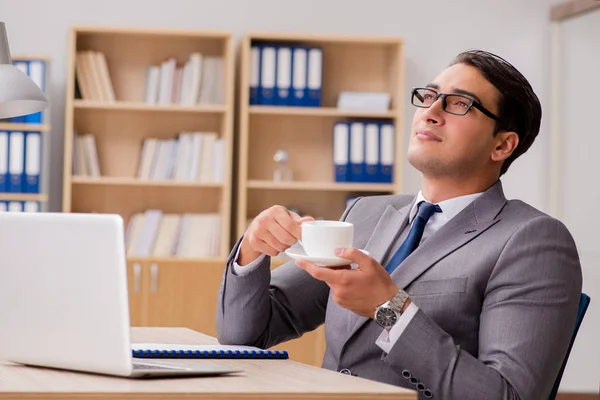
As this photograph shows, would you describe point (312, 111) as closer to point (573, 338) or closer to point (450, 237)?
point (450, 237)

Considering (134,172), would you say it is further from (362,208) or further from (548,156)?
(362,208)

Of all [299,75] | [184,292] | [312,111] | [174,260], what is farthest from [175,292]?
[299,75]

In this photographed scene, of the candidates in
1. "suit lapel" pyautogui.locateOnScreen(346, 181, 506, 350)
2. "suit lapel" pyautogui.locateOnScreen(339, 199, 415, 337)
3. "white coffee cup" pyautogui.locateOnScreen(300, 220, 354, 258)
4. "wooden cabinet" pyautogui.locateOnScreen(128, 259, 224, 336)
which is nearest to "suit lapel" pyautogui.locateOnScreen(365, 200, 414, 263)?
"suit lapel" pyautogui.locateOnScreen(339, 199, 415, 337)

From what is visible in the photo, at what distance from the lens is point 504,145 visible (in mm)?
2004

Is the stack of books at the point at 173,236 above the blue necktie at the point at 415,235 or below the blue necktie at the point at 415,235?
below

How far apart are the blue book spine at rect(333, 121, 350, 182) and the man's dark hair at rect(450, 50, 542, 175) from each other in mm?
2773

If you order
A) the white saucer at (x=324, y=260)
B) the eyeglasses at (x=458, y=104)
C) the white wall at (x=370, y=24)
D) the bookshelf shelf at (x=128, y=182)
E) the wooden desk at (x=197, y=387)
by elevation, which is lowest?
the wooden desk at (x=197, y=387)

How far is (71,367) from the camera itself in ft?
4.59

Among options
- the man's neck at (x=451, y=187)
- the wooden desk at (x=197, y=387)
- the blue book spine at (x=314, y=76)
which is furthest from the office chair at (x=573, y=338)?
the blue book spine at (x=314, y=76)

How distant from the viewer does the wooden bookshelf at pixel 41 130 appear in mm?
4602

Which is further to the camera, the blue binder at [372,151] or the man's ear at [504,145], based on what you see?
the blue binder at [372,151]

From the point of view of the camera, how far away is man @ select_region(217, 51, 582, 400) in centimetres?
157

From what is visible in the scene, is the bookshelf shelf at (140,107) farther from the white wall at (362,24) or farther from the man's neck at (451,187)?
the man's neck at (451,187)

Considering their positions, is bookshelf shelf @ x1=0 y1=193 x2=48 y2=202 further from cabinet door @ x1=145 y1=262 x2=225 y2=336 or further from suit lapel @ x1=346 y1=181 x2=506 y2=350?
suit lapel @ x1=346 y1=181 x2=506 y2=350
